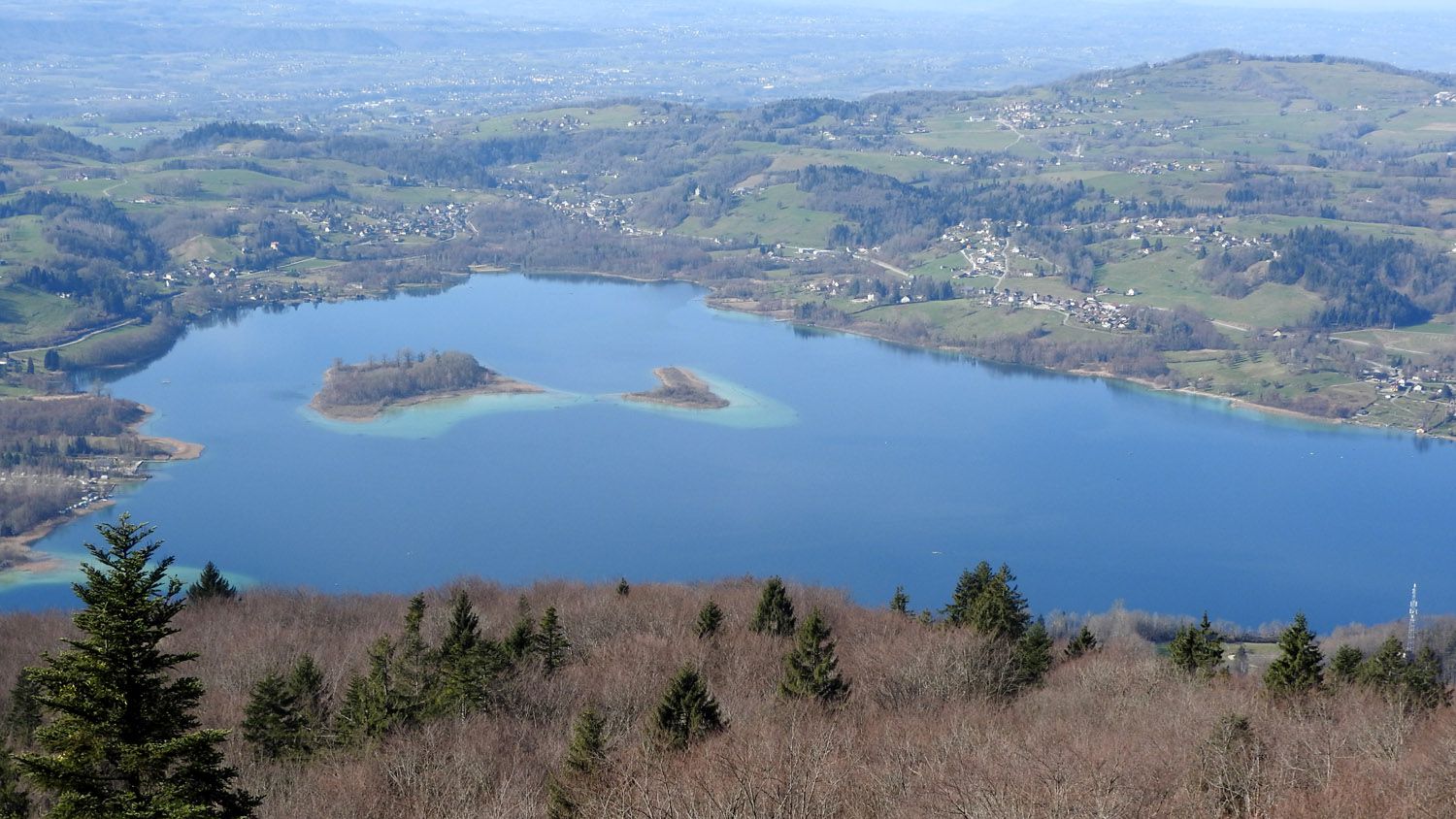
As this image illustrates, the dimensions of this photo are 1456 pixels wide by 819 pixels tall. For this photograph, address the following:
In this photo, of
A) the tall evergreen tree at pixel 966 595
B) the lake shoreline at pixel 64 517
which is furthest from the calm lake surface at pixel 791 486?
the tall evergreen tree at pixel 966 595

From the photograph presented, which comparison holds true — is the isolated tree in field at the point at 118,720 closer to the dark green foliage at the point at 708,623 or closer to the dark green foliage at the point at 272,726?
the dark green foliage at the point at 272,726

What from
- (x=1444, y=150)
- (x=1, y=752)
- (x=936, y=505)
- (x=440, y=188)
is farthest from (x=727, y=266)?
(x=1, y=752)

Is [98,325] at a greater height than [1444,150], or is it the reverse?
[1444,150]

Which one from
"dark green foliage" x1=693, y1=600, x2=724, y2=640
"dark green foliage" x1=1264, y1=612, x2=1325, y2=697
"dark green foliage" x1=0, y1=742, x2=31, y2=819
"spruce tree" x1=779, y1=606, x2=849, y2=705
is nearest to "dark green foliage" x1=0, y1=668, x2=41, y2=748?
"dark green foliage" x1=0, y1=742, x2=31, y2=819

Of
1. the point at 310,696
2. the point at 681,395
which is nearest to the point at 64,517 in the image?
the point at 681,395

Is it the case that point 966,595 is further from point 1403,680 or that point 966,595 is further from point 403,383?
point 403,383

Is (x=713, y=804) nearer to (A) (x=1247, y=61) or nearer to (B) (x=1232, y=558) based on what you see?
(B) (x=1232, y=558)

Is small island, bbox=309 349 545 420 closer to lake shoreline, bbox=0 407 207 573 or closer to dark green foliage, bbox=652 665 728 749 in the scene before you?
lake shoreline, bbox=0 407 207 573
